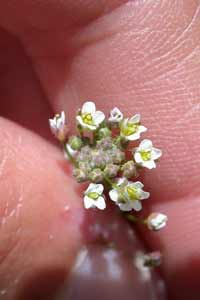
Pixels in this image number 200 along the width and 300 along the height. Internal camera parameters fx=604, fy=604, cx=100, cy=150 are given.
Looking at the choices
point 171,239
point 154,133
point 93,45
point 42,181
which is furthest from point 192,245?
point 93,45

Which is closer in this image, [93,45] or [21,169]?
[21,169]

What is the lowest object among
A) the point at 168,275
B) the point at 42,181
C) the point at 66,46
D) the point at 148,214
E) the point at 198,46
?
the point at 168,275

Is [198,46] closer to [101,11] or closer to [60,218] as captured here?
[101,11]

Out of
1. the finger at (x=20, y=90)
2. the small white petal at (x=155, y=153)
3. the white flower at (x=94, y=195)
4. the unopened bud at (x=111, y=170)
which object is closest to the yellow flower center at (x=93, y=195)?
the white flower at (x=94, y=195)

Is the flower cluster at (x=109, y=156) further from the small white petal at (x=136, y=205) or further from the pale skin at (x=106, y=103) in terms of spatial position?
the pale skin at (x=106, y=103)

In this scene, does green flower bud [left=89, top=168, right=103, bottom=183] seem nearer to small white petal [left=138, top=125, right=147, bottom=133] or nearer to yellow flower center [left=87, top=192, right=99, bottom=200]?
yellow flower center [left=87, top=192, right=99, bottom=200]

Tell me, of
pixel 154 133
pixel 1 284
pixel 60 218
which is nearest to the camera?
pixel 1 284

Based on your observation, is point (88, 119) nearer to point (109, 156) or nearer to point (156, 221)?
point (109, 156)

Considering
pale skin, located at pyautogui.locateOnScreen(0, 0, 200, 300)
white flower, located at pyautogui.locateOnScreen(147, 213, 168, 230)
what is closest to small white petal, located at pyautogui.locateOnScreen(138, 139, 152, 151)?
pale skin, located at pyautogui.locateOnScreen(0, 0, 200, 300)

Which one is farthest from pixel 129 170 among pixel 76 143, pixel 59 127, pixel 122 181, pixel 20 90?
pixel 20 90
